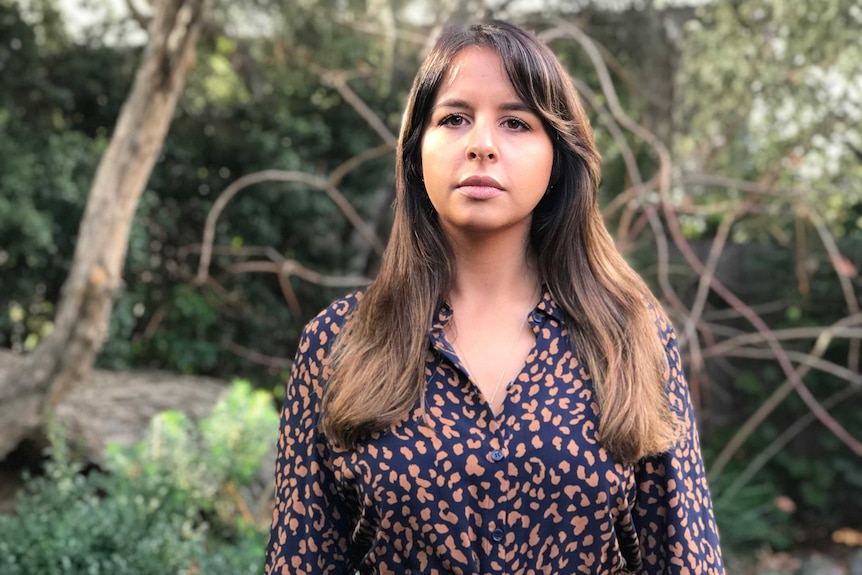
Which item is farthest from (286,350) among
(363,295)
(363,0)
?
(363,295)

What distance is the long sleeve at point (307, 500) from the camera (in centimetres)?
150

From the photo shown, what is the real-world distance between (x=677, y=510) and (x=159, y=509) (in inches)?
92.8

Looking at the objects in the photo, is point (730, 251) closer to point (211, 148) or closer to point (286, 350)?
point (286, 350)

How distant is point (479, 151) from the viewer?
1403 mm

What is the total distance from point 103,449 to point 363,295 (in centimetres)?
291

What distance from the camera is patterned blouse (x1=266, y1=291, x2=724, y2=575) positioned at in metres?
1.40

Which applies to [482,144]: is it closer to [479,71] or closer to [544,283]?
[479,71]

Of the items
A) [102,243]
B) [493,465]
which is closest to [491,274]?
[493,465]

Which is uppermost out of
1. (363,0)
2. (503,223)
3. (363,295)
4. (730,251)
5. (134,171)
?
(363,0)

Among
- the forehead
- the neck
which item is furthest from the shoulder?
the forehead

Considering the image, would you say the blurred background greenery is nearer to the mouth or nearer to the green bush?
the green bush

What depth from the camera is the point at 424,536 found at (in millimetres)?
1413

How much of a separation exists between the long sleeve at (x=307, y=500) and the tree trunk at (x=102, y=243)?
2384 millimetres

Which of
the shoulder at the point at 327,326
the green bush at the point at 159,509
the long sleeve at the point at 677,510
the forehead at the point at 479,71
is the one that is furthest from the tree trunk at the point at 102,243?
the long sleeve at the point at 677,510
